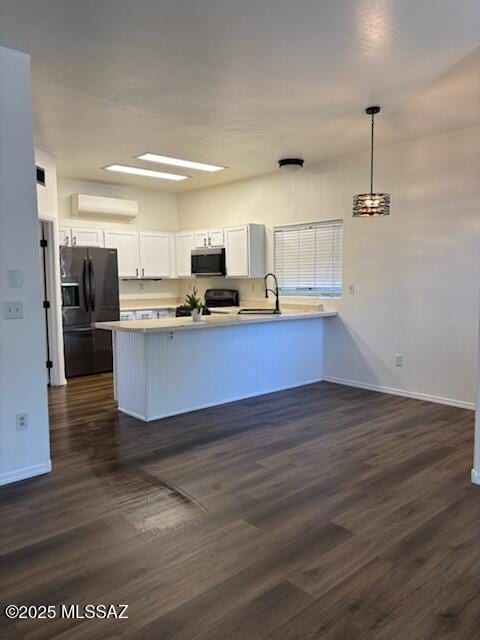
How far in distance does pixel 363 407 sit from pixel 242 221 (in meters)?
3.36

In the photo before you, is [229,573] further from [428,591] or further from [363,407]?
[363,407]

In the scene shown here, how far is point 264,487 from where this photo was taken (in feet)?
9.87

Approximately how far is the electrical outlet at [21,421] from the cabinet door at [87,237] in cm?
398

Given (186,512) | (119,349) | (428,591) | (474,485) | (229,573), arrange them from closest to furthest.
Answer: (428,591) → (229,573) → (186,512) → (474,485) → (119,349)

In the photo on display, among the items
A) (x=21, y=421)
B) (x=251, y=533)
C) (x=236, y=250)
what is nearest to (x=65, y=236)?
(x=236, y=250)

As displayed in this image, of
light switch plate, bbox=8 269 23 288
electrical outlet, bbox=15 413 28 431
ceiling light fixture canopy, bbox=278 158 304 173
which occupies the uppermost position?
ceiling light fixture canopy, bbox=278 158 304 173

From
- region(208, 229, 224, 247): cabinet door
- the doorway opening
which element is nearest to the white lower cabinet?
the doorway opening

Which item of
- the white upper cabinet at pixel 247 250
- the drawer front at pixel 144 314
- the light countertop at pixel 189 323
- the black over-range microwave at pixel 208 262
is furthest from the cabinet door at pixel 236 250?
the drawer front at pixel 144 314

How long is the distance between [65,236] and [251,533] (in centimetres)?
525

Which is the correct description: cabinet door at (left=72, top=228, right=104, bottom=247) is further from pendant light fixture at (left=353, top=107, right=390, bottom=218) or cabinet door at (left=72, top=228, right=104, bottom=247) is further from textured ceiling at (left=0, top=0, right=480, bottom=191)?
pendant light fixture at (left=353, top=107, right=390, bottom=218)

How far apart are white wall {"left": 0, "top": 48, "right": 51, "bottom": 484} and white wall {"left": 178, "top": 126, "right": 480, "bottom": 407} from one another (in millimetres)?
3694

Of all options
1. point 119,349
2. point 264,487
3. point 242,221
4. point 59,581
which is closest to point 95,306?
point 119,349

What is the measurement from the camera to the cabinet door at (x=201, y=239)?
716 centimetres

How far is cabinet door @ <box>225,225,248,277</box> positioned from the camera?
6527 mm
